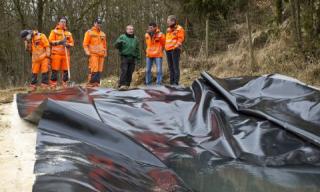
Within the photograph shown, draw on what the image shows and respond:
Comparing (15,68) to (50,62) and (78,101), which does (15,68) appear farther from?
(78,101)

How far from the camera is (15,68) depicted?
19438 mm

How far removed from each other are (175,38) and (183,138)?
5.05m

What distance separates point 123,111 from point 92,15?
47.5 ft

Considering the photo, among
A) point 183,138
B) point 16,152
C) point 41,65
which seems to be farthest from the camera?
point 41,65

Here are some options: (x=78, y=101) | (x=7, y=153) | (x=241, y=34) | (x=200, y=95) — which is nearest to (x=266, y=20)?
(x=241, y=34)

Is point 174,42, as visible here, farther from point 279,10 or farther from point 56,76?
point 279,10

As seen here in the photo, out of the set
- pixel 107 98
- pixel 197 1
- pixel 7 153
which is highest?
pixel 197 1

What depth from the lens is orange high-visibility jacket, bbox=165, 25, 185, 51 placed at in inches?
374

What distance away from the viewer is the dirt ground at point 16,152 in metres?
3.42

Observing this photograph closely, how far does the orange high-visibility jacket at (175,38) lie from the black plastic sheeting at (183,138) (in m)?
3.68

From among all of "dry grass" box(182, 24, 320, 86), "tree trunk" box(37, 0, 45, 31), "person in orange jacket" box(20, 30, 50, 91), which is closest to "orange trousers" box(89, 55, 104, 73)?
"person in orange jacket" box(20, 30, 50, 91)

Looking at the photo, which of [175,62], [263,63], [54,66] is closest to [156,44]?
[175,62]

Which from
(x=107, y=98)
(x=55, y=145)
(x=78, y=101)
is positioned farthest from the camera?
(x=107, y=98)

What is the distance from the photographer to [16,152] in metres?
4.35
